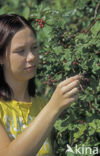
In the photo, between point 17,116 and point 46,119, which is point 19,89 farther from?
point 46,119

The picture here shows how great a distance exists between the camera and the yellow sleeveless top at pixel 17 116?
1.53 meters

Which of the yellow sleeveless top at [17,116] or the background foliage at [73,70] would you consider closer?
the yellow sleeveless top at [17,116]

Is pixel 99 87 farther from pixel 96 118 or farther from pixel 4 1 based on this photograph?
pixel 4 1

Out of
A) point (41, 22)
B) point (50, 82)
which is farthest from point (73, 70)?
point (41, 22)

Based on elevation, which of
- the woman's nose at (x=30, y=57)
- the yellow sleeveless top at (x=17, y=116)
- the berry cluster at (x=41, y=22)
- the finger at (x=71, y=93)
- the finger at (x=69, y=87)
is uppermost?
the berry cluster at (x=41, y=22)

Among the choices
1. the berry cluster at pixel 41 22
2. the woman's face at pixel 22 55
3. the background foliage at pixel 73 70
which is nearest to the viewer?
the woman's face at pixel 22 55

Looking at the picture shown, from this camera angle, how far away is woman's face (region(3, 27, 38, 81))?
1.52 meters

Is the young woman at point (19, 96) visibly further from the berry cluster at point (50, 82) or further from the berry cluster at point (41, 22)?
the berry cluster at point (41, 22)

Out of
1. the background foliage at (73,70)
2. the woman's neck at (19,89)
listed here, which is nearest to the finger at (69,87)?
the woman's neck at (19,89)

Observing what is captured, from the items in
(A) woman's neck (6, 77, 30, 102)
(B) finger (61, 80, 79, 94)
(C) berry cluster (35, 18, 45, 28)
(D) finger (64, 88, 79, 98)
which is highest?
(C) berry cluster (35, 18, 45, 28)

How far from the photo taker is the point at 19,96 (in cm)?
167

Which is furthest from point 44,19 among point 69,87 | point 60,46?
point 69,87

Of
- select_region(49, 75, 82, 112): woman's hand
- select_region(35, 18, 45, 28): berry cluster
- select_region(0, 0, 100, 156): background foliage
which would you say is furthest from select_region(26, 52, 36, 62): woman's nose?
select_region(35, 18, 45, 28): berry cluster

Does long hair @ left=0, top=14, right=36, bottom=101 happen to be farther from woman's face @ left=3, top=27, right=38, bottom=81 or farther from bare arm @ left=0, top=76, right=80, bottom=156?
bare arm @ left=0, top=76, right=80, bottom=156
